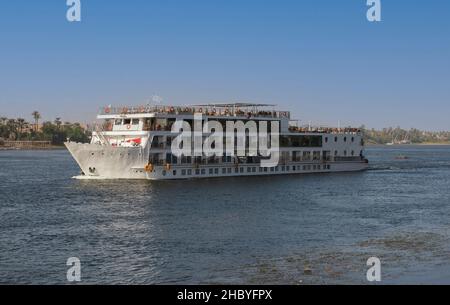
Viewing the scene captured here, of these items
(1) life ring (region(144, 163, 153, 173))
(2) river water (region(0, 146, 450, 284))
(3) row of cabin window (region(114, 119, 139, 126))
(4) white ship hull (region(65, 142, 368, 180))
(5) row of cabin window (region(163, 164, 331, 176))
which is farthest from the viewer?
(5) row of cabin window (region(163, 164, 331, 176))

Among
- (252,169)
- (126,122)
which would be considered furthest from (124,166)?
(252,169)

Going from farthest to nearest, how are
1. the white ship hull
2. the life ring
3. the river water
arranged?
the life ring → the white ship hull → the river water

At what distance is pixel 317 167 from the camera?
9550 centimetres

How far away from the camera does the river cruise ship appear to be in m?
71.4

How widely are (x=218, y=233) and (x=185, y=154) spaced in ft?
123

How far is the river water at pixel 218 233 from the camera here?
29.2 metres

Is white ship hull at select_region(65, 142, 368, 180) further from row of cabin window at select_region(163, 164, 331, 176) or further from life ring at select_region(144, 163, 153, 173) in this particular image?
life ring at select_region(144, 163, 153, 173)

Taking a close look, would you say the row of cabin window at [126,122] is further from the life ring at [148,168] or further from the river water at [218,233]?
the river water at [218,233]

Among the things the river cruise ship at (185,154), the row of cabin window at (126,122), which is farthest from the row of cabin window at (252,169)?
the row of cabin window at (126,122)

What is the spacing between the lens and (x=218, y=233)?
1575 inches

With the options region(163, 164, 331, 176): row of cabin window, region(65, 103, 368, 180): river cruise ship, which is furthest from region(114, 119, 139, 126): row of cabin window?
region(163, 164, 331, 176): row of cabin window

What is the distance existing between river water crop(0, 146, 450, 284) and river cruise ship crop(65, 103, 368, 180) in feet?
11.0

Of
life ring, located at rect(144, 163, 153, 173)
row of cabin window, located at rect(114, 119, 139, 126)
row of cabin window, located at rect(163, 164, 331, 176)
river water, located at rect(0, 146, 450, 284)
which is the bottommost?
river water, located at rect(0, 146, 450, 284)
